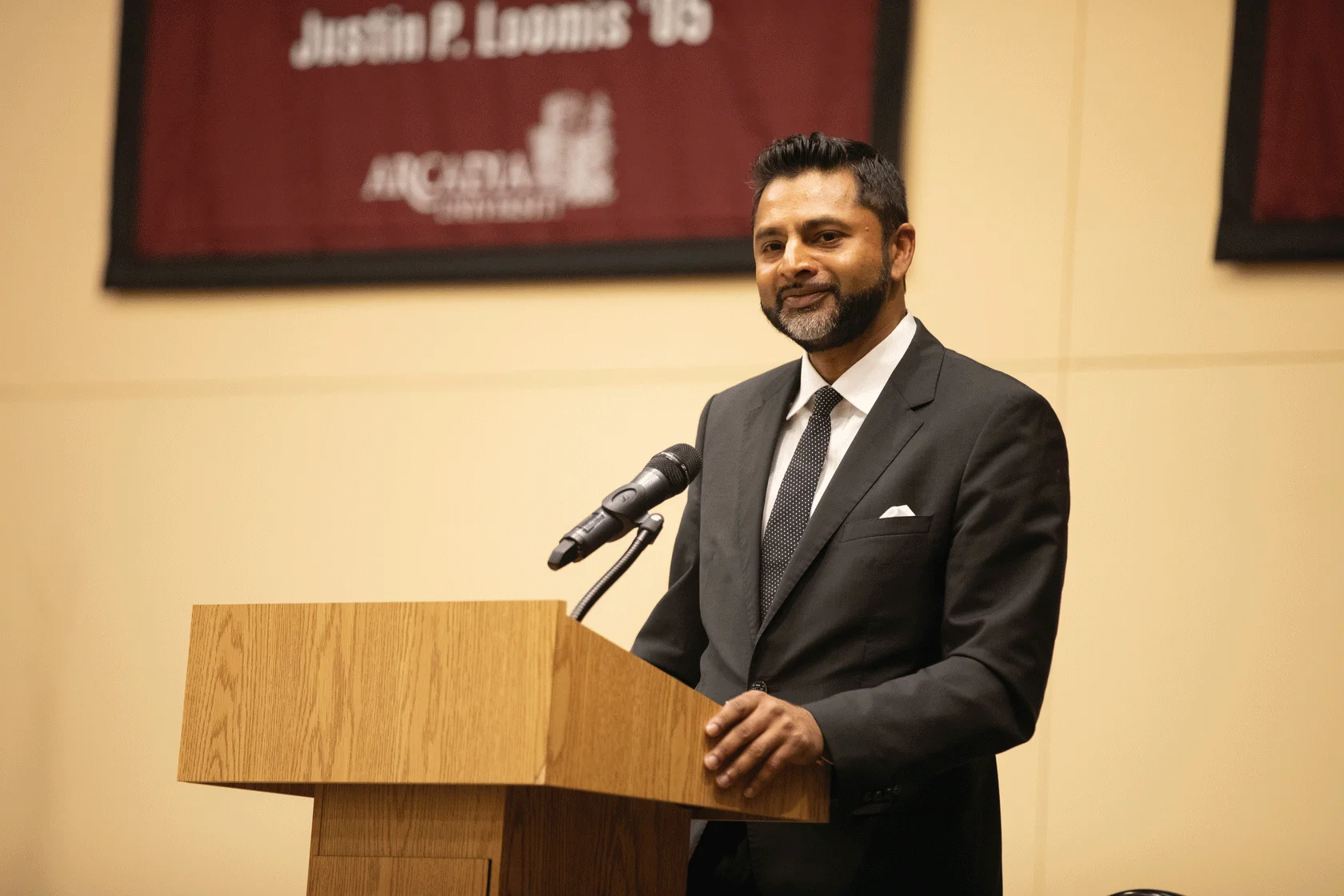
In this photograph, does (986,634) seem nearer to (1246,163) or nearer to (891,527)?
(891,527)

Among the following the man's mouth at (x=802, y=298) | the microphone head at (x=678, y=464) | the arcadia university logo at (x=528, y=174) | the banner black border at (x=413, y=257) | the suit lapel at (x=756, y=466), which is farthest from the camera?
the arcadia university logo at (x=528, y=174)

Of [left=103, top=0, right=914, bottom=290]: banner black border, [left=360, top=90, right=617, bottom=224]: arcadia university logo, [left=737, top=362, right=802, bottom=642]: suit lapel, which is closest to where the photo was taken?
[left=737, top=362, right=802, bottom=642]: suit lapel

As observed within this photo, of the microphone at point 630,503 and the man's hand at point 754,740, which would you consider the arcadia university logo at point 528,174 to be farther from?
the man's hand at point 754,740

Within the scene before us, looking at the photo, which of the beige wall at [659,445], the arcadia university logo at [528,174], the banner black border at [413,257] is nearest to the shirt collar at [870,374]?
the beige wall at [659,445]

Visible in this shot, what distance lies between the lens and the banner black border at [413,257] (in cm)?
381

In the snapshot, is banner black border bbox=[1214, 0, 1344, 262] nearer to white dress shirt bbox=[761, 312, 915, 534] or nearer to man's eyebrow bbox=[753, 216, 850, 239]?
white dress shirt bbox=[761, 312, 915, 534]

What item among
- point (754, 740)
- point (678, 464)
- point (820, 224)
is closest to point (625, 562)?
point (678, 464)

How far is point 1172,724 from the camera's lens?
341cm

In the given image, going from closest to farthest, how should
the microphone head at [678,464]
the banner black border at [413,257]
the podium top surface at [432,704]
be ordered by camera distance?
1. the podium top surface at [432,704]
2. the microphone head at [678,464]
3. the banner black border at [413,257]

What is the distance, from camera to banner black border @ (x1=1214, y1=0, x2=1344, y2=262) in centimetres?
346

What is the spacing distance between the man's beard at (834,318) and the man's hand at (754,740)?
0.67 m

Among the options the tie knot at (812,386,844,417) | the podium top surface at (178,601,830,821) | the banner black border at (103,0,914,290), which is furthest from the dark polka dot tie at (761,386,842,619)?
the banner black border at (103,0,914,290)

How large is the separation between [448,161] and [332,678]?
282 centimetres

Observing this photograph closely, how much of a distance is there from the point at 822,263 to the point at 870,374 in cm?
17
